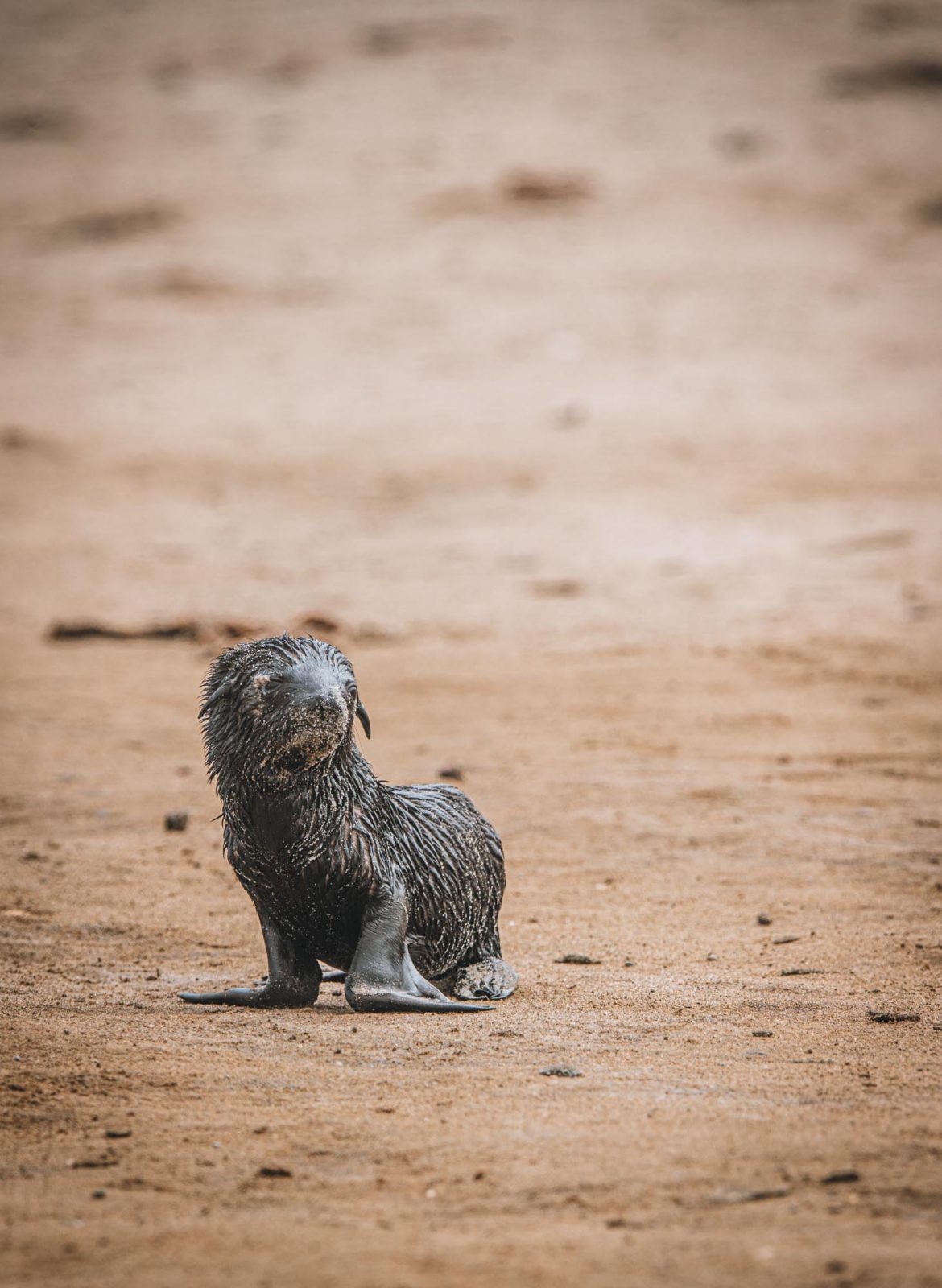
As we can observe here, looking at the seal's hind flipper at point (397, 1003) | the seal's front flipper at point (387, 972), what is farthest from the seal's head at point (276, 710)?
the seal's hind flipper at point (397, 1003)

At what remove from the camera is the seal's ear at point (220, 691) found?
479 cm

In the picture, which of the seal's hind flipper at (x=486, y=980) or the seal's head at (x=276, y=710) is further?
the seal's hind flipper at (x=486, y=980)

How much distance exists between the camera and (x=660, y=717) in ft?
32.6

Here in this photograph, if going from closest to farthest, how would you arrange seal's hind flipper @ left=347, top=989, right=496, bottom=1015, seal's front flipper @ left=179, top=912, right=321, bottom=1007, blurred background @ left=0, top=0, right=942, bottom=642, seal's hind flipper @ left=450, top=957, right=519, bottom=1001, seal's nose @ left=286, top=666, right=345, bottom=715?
seal's nose @ left=286, top=666, right=345, bottom=715, seal's hind flipper @ left=347, top=989, right=496, bottom=1015, seal's front flipper @ left=179, top=912, right=321, bottom=1007, seal's hind flipper @ left=450, top=957, right=519, bottom=1001, blurred background @ left=0, top=0, right=942, bottom=642

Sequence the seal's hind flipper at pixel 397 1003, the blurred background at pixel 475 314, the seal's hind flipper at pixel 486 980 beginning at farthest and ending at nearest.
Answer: the blurred background at pixel 475 314, the seal's hind flipper at pixel 486 980, the seal's hind flipper at pixel 397 1003

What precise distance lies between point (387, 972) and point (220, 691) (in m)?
1.01

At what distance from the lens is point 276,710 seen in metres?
4.64

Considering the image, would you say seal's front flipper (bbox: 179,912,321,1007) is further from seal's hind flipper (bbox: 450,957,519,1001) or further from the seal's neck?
seal's hind flipper (bbox: 450,957,519,1001)

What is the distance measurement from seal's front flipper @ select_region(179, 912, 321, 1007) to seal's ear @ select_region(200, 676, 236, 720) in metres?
0.70

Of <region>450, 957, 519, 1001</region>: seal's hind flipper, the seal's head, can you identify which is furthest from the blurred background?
the seal's head

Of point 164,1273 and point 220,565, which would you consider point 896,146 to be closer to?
point 220,565

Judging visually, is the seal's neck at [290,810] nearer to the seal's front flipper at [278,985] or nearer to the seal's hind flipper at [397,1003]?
the seal's front flipper at [278,985]

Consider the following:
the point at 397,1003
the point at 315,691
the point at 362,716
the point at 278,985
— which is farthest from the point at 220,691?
the point at 397,1003

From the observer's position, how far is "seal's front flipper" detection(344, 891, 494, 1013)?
15.6ft
